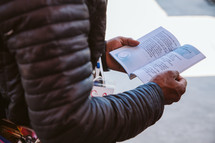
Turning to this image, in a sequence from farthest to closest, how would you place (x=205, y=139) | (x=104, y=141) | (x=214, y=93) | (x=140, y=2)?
(x=140, y=2), (x=214, y=93), (x=205, y=139), (x=104, y=141)

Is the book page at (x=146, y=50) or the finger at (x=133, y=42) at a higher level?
the finger at (x=133, y=42)

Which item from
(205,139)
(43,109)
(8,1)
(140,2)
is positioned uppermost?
(8,1)

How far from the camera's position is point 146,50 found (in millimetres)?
997

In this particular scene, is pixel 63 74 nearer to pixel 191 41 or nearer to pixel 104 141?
pixel 104 141

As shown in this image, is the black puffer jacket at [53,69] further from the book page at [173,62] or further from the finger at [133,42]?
the finger at [133,42]

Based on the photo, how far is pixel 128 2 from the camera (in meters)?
2.94

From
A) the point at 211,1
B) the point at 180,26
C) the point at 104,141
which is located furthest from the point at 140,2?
the point at 104,141

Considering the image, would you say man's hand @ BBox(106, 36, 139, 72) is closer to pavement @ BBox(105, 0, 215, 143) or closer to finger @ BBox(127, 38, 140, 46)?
finger @ BBox(127, 38, 140, 46)

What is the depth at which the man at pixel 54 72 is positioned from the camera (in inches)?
15.5

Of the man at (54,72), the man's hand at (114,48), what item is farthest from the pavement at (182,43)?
the man at (54,72)

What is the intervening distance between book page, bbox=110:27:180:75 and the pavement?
0.67 m

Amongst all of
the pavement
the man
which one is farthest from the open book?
the pavement

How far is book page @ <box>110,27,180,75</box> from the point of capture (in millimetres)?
952

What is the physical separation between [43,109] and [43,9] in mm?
226
